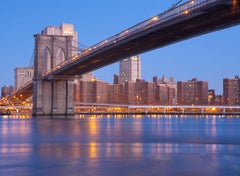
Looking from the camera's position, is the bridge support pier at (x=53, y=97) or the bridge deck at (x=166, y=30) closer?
the bridge deck at (x=166, y=30)

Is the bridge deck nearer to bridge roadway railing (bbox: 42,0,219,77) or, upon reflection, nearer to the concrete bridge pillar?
bridge roadway railing (bbox: 42,0,219,77)

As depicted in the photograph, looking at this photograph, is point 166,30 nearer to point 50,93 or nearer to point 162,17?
point 162,17

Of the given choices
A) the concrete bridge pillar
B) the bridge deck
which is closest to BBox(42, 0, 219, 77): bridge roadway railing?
the bridge deck

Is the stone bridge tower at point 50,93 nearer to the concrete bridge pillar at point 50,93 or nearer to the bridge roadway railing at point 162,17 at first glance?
the concrete bridge pillar at point 50,93

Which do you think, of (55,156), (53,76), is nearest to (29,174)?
(55,156)

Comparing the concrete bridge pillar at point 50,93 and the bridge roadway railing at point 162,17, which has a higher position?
the bridge roadway railing at point 162,17

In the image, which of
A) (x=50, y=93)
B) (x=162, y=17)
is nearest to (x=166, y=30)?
(x=162, y=17)

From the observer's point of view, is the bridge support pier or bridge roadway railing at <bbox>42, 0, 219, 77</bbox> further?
the bridge support pier

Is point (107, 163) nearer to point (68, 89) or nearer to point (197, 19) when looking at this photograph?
point (197, 19)

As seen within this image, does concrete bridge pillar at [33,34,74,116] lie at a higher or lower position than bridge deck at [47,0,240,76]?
lower

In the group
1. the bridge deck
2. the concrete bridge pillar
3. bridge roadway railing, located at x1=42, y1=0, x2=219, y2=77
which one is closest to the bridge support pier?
the concrete bridge pillar

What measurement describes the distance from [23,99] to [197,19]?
54.0 m

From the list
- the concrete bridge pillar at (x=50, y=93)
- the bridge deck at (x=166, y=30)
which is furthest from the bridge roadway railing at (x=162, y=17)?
the concrete bridge pillar at (x=50, y=93)

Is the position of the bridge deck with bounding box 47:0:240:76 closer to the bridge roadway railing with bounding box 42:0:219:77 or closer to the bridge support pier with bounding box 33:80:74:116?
the bridge roadway railing with bounding box 42:0:219:77
